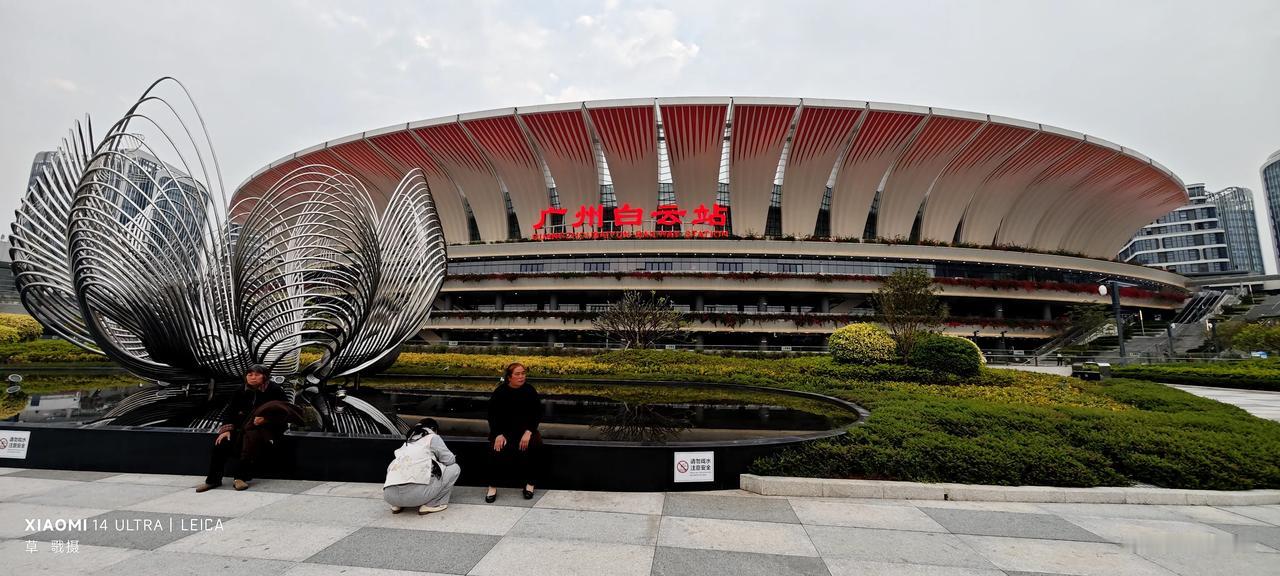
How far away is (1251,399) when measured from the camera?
16.1 meters

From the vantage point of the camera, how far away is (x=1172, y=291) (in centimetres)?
4112

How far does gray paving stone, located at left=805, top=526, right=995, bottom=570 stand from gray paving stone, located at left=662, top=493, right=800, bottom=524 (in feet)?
1.44

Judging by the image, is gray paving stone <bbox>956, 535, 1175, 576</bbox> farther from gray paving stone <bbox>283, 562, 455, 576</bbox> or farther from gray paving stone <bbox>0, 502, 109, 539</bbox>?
gray paving stone <bbox>0, 502, 109, 539</bbox>

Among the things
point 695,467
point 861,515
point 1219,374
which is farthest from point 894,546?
point 1219,374

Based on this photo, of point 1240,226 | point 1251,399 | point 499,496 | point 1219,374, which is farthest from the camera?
point 1240,226

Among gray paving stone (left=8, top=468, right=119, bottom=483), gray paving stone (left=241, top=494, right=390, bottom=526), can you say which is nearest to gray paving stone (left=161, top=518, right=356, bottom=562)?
gray paving stone (left=241, top=494, right=390, bottom=526)

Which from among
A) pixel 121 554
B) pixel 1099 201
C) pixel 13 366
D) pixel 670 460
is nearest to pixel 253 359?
pixel 121 554

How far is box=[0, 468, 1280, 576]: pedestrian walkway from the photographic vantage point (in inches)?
153

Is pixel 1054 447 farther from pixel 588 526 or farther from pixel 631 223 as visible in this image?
pixel 631 223

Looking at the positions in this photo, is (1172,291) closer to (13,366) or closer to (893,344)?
(893,344)

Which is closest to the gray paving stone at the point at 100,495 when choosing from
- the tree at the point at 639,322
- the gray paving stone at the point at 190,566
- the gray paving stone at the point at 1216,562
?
the gray paving stone at the point at 190,566

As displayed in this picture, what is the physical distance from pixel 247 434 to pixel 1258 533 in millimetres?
10760

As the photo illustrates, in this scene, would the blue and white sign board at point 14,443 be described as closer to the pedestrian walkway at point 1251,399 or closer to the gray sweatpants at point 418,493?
the gray sweatpants at point 418,493

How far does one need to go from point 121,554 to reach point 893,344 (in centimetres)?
2052
